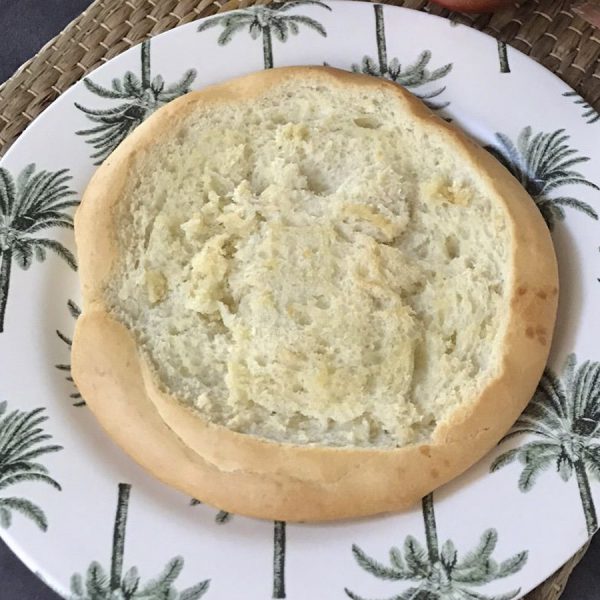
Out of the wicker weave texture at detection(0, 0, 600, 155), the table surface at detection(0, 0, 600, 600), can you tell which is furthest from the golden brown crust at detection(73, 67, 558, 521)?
the table surface at detection(0, 0, 600, 600)

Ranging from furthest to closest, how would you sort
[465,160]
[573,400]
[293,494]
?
1. [465,160]
2. [573,400]
3. [293,494]

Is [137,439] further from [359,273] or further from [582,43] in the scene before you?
[582,43]

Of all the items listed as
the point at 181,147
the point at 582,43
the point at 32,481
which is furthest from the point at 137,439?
the point at 582,43

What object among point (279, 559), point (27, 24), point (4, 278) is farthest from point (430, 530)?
point (27, 24)

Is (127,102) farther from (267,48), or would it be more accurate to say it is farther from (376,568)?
(376,568)

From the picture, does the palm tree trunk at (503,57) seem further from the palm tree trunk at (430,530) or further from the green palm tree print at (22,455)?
the green palm tree print at (22,455)
